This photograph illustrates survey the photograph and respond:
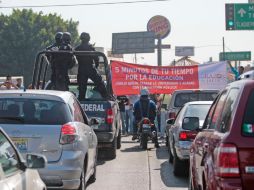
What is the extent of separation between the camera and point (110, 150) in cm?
1520

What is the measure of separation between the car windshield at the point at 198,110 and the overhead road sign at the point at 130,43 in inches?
2081

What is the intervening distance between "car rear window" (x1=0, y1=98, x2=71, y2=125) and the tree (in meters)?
63.0

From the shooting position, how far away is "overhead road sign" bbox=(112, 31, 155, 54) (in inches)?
2601

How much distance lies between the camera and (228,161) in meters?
5.46

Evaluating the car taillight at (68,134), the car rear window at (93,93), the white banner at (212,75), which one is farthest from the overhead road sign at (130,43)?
the car taillight at (68,134)

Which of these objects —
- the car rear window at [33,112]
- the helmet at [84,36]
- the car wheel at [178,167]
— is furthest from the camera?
the helmet at [84,36]

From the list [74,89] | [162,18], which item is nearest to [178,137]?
[74,89]

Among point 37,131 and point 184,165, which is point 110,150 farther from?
point 37,131

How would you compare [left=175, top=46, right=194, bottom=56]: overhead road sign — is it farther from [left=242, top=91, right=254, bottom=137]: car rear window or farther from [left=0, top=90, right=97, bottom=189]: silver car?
[left=242, top=91, right=254, bottom=137]: car rear window

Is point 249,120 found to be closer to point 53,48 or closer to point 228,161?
point 228,161

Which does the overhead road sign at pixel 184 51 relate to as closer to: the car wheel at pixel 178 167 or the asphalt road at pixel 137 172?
the asphalt road at pixel 137 172

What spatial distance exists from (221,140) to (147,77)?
57.8 ft

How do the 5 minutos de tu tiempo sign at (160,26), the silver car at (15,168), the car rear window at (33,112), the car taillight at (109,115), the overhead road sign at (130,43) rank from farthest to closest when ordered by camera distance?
1. the overhead road sign at (130,43)
2. the 5 minutos de tu tiempo sign at (160,26)
3. the car taillight at (109,115)
4. the car rear window at (33,112)
5. the silver car at (15,168)

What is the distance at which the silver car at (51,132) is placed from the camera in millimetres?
8781
